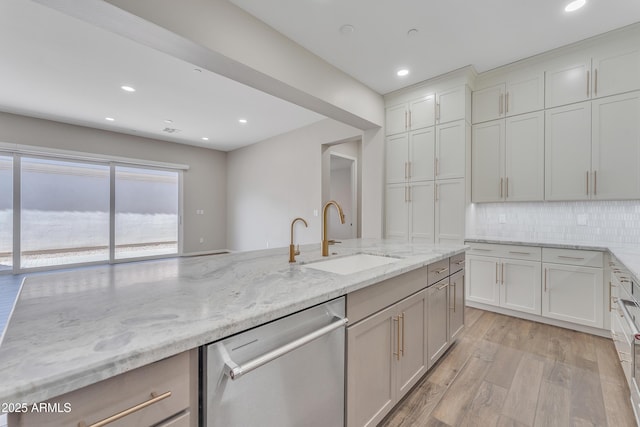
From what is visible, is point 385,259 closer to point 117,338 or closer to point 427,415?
point 427,415

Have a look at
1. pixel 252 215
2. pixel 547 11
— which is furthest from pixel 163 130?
pixel 547 11

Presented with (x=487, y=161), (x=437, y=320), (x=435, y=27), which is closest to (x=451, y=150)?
(x=487, y=161)

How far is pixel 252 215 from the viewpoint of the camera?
22.0ft

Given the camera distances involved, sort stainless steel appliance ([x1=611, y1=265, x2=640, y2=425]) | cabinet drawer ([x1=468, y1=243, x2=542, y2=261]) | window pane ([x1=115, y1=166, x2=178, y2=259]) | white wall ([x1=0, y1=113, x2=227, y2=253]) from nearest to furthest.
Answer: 1. stainless steel appliance ([x1=611, y1=265, x2=640, y2=425])
2. cabinet drawer ([x1=468, y1=243, x2=542, y2=261])
3. white wall ([x1=0, y1=113, x2=227, y2=253])
4. window pane ([x1=115, y1=166, x2=178, y2=259])

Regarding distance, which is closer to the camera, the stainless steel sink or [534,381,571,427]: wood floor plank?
[534,381,571,427]: wood floor plank

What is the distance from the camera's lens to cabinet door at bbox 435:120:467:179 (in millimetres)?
3244

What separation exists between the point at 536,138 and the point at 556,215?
0.92 meters

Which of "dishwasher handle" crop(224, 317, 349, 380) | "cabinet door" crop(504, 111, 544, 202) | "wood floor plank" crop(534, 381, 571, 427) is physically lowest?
"wood floor plank" crop(534, 381, 571, 427)

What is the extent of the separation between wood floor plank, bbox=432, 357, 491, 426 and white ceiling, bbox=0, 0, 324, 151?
3.94 m

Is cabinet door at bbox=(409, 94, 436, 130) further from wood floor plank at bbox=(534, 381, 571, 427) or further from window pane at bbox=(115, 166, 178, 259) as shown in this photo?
window pane at bbox=(115, 166, 178, 259)

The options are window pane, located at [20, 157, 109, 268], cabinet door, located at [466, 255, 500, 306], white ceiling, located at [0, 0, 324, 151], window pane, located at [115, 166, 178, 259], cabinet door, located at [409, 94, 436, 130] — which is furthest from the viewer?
window pane, located at [115, 166, 178, 259]

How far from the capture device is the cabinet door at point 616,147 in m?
2.51

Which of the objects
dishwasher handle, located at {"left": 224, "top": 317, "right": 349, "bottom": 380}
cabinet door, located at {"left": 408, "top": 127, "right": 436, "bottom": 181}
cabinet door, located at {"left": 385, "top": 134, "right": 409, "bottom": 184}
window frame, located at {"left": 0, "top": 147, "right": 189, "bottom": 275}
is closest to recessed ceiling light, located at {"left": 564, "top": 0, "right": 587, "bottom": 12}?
cabinet door, located at {"left": 408, "top": 127, "right": 436, "bottom": 181}

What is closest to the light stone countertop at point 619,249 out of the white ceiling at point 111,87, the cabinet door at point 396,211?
the cabinet door at point 396,211
